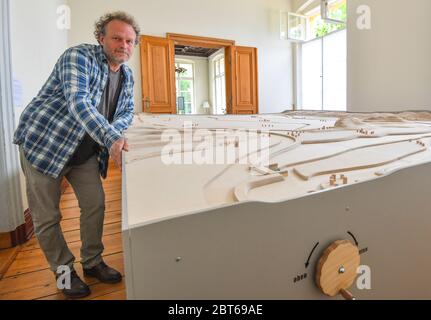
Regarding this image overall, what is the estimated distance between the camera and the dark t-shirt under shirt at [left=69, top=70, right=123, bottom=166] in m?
1.18

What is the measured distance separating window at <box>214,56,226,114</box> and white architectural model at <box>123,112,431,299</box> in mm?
8987

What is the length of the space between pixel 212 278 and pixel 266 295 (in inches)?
5.8

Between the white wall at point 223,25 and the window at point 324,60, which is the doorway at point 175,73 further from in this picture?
the window at point 324,60

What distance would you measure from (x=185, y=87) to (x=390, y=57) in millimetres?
7642

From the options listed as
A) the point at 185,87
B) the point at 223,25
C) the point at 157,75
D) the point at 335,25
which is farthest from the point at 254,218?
the point at 185,87

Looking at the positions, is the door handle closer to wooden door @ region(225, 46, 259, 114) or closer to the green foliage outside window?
wooden door @ region(225, 46, 259, 114)

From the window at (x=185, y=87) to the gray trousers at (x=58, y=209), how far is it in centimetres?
956

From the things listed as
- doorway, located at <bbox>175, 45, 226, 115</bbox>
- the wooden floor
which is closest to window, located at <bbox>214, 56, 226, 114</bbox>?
doorway, located at <bbox>175, 45, 226, 115</bbox>

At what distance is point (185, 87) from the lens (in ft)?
35.4

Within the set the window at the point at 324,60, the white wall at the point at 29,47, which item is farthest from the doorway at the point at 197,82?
the white wall at the point at 29,47

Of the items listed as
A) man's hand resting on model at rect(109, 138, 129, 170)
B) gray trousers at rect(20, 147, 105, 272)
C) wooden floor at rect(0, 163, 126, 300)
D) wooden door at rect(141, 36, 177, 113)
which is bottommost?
wooden floor at rect(0, 163, 126, 300)

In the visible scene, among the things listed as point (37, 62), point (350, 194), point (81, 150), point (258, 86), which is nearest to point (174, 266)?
point (350, 194)

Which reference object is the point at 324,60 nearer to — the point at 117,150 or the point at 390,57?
the point at 390,57

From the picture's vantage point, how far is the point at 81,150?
118 centimetres
